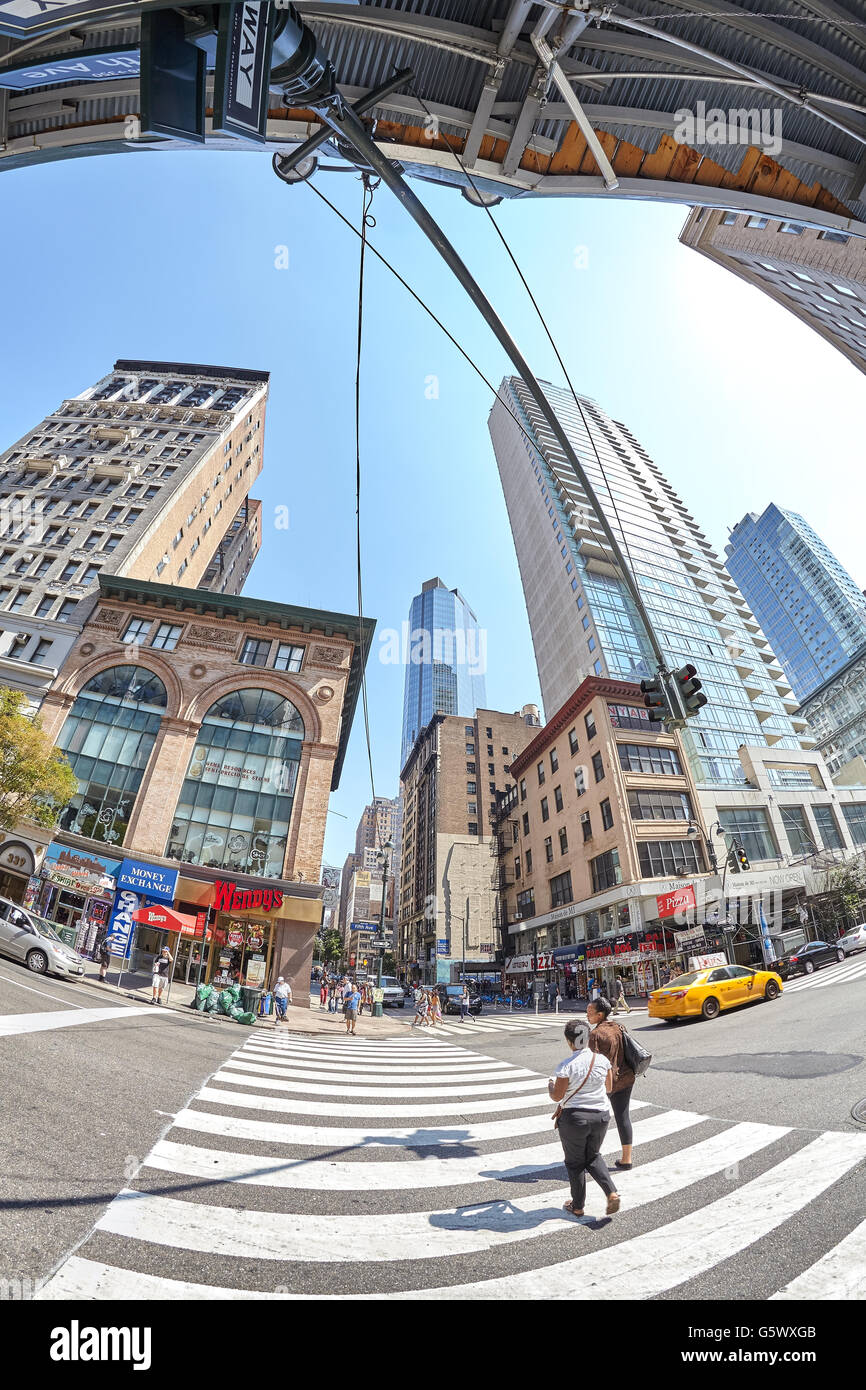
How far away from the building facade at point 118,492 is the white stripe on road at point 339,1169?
31817 millimetres

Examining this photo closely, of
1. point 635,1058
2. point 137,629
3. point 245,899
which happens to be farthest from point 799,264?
point 137,629

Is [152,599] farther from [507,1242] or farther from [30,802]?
[507,1242]

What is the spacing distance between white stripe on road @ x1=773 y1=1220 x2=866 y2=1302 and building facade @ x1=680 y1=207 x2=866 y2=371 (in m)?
21.4

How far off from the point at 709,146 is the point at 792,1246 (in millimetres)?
13637

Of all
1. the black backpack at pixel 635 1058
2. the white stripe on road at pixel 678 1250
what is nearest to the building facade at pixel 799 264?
the black backpack at pixel 635 1058

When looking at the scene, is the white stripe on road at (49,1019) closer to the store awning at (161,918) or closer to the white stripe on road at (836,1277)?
the store awning at (161,918)

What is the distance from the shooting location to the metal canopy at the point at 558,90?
676 centimetres

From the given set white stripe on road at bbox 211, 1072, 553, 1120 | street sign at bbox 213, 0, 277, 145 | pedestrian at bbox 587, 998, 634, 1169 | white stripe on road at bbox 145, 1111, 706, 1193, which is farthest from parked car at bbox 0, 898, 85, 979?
street sign at bbox 213, 0, 277, 145

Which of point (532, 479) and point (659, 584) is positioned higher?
point (532, 479)

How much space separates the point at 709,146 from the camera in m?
8.75

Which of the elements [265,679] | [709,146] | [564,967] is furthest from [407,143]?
[564,967]

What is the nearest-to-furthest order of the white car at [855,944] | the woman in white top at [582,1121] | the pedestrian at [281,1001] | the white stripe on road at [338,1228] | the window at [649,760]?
the white stripe on road at [338,1228] → the woman in white top at [582,1121] → the pedestrian at [281,1001] → the white car at [855,944] → the window at [649,760]

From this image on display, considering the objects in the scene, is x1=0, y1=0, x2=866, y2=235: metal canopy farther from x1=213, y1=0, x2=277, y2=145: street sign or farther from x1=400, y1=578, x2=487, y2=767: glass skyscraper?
x1=400, y1=578, x2=487, y2=767: glass skyscraper

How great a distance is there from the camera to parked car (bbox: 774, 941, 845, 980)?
21.5m
